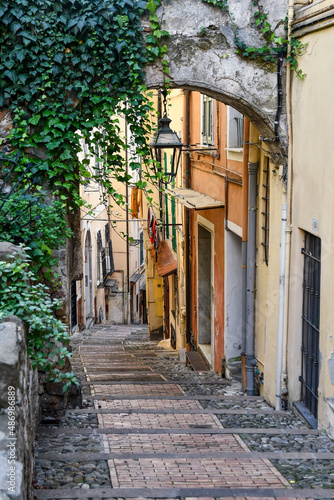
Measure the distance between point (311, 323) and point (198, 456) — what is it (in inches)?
89.0

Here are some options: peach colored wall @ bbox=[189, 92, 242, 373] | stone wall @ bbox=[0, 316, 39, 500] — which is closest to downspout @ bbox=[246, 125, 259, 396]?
peach colored wall @ bbox=[189, 92, 242, 373]

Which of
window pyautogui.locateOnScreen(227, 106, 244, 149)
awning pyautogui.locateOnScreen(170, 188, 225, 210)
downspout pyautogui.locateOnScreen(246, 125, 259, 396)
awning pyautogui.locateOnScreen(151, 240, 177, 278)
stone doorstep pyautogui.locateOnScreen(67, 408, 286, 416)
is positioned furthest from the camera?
awning pyautogui.locateOnScreen(151, 240, 177, 278)

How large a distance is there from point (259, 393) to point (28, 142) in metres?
4.62

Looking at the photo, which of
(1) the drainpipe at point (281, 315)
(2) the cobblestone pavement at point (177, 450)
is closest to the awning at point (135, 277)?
(2) the cobblestone pavement at point (177, 450)

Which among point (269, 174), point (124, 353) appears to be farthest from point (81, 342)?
point (269, 174)

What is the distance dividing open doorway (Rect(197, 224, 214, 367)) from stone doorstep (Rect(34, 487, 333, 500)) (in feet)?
29.5

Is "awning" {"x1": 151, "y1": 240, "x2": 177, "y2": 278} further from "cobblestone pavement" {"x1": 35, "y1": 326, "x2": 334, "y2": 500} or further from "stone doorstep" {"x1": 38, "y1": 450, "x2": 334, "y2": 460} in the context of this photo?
"stone doorstep" {"x1": 38, "y1": 450, "x2": 334, "y2": 460}

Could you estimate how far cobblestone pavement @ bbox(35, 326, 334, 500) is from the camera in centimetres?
470

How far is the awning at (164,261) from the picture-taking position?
57.3 feet

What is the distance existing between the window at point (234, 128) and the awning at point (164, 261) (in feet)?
23.7

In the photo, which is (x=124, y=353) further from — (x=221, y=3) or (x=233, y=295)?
(x=221, y=3)

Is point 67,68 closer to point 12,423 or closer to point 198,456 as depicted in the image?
point 198,456

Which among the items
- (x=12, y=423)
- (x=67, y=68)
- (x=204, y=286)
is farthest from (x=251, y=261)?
(x=12, y=423)

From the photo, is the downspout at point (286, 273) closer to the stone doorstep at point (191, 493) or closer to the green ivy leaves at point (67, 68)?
the green ivy leaves at point (67, 68)
